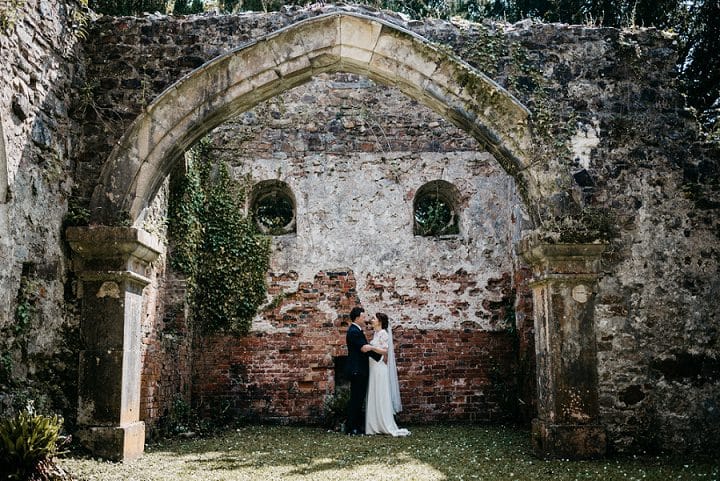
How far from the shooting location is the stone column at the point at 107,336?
6.04 m

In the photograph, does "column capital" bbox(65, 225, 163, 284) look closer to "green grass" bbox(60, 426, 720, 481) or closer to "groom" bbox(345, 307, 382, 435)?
"green grass" bbox(60, 426, 720, 481)

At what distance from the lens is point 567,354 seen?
6.32 metres

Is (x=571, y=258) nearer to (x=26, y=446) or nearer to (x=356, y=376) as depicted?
(x=356, y=376)

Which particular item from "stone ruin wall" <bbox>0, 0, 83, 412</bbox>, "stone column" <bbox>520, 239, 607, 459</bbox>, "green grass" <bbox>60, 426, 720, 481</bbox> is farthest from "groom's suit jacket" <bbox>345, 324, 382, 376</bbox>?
"stone ruin wall" <bbox>0, 0, 83, 412</bbox>

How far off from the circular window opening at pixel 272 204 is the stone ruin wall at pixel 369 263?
0.18 m

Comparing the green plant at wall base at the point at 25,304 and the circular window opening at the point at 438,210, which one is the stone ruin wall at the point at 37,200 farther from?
the circular window opening at the point at 438,210

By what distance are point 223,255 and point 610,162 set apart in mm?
5777

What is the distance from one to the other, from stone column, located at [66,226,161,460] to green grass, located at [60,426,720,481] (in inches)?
12.0

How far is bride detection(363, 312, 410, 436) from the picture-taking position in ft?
29.0

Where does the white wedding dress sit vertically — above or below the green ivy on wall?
below

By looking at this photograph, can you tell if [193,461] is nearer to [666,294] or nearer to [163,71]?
[163,71]

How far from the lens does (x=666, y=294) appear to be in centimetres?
648

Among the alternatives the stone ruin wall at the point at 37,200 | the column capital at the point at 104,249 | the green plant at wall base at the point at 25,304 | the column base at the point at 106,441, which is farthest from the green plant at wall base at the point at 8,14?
the column base at the point at 106,441

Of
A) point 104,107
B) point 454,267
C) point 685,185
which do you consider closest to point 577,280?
point 685,185
